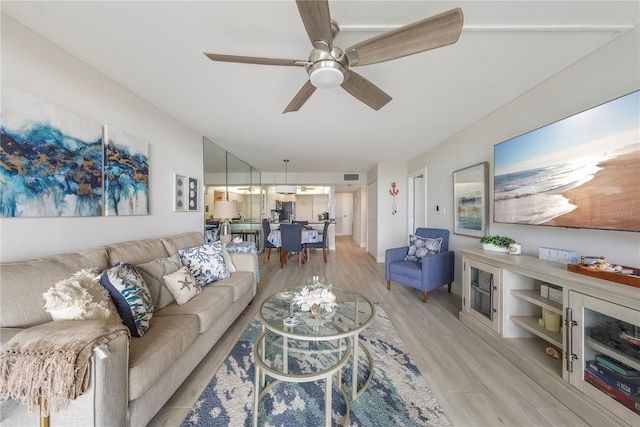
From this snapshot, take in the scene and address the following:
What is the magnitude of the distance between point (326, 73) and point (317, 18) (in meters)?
0.27

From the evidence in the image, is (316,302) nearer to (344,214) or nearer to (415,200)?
(415,200)

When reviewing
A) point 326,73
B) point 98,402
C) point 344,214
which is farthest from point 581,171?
point 344,214

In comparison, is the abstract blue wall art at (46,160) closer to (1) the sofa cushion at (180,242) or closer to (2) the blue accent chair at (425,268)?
(1) the sofa cushion at (180,242)

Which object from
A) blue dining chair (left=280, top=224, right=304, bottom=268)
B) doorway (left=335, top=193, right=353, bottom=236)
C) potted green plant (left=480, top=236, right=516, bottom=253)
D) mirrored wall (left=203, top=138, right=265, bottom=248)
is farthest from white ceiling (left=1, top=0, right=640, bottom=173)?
doorway (left=335, top=193, right=353, bottom=236)

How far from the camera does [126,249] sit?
1.86 meters

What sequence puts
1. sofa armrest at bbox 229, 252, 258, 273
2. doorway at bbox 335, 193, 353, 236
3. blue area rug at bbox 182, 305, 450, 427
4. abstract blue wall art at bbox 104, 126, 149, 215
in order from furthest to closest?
doorway at bbox 335, 193, 353, 236 < sofa armrest at bbox 229, 252, 258, 273 < abstract blue wall art at bbox 104, 126, 149, 215 < blue area rug at bbox 182, 305, 450, 427

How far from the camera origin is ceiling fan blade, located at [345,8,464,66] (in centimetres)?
100

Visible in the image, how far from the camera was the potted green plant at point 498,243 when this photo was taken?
226 cm

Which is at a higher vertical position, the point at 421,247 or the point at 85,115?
the point at 85,115

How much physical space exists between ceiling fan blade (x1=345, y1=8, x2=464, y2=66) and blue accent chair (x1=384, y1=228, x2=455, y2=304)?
2.45 m

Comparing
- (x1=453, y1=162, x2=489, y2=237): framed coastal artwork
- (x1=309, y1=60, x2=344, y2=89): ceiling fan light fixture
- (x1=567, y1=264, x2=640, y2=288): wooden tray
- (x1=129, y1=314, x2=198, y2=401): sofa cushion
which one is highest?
(x1=309, y1=60, x2=344, y2=89): ceiling fan light fixture

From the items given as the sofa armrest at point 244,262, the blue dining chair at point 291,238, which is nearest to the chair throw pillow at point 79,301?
the sofa armrest at point 244,262

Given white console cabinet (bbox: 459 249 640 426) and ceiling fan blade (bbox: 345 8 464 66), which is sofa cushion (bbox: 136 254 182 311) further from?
white console cabinet (bbox: 459 249 640 426)

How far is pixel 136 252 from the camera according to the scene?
6.31 feet
